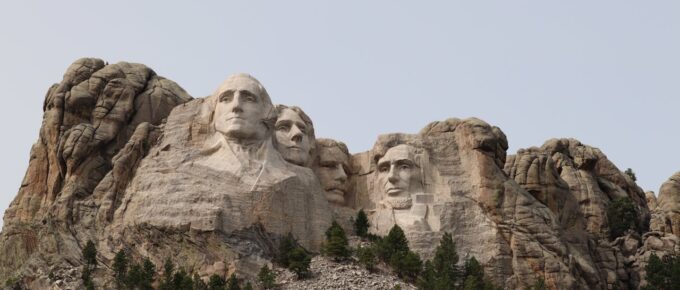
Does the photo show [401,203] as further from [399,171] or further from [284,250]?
[284,250]

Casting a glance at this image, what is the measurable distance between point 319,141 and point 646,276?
11.3 metres

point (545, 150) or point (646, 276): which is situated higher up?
point (545, 150)

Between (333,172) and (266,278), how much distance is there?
811 centimetres

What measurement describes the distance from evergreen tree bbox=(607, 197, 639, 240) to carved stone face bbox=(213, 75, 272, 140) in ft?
48.6

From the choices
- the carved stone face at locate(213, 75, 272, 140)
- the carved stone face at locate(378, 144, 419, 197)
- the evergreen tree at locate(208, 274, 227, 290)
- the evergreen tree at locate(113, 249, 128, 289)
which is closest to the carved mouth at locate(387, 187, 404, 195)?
the carved stone face at locate(378, 144, 419, 197)

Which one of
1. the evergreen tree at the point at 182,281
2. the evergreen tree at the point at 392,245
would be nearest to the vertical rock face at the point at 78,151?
the evergreen tree at the point at 182,281

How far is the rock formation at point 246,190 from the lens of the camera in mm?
57562

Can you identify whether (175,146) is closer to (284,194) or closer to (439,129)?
(284,194)

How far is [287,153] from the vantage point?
6150 centimetres

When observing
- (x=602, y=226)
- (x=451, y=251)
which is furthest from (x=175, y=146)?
(x=602, y=226)

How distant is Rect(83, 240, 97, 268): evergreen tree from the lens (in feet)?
186

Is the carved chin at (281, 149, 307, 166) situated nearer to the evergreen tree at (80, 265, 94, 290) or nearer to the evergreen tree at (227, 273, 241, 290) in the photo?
the evergreen tree at (227, 273, 241, 290)

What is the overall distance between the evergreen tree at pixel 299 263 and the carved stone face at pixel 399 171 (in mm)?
6185

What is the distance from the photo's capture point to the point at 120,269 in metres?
55.9
